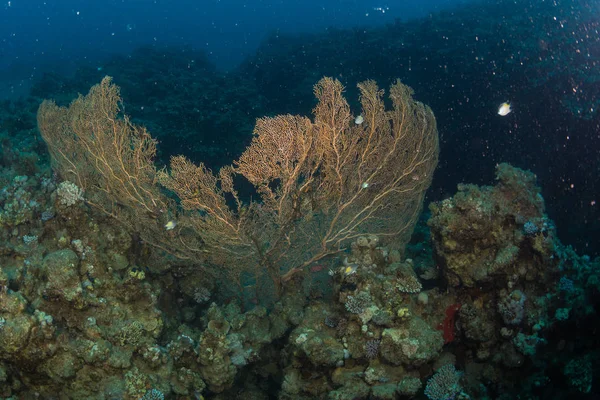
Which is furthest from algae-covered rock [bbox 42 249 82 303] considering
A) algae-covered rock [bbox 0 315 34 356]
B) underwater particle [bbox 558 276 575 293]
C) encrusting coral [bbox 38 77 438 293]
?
underwater particle [bbox 558 276 575 293]

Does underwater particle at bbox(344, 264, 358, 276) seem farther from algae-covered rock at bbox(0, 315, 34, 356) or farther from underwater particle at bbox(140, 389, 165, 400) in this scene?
algae-covered rock at bbox(0, 315, 34, 356)

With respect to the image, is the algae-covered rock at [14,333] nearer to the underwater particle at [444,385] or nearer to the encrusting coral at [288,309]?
the encrusting coral at [288,309]

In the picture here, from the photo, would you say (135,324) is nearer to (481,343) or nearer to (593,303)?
(481,343)

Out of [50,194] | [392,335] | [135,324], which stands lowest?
[392,335]

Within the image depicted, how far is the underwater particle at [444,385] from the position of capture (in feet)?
16.1

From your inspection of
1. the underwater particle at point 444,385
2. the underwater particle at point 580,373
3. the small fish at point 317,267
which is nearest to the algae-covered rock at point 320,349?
the underwater particle at point 444,385

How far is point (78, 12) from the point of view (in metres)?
94.9

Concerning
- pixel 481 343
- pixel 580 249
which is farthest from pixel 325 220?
pixel 580 249

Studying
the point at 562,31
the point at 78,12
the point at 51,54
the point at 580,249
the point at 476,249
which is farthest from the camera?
the point at 78,12

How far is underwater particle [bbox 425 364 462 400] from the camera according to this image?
492cm

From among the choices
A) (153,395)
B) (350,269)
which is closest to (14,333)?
(153,395)

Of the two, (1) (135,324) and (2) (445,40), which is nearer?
(1) (135,324)

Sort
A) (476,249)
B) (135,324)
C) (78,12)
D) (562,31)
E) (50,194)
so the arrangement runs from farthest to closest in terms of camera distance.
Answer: (78,12)
(562,31)
(50,194)
(476,249)
(135,324)

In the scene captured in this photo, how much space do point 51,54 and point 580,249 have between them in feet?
199
